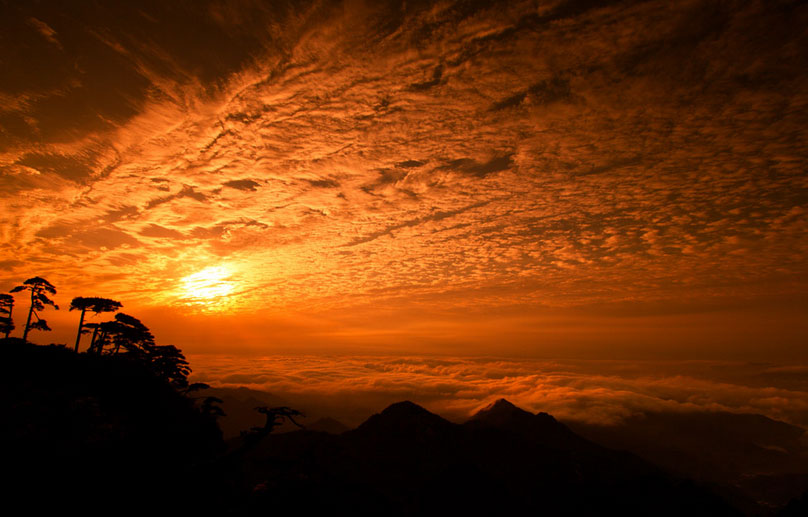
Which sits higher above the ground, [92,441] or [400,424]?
[92,441]

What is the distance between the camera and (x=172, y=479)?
18.1 meters

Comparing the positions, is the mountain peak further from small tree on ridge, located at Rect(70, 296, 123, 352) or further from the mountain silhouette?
small tree on ridge, located at Rect(70, 296, 123, 352)

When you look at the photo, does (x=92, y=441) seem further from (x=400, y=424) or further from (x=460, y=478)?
(x=400, y=424)

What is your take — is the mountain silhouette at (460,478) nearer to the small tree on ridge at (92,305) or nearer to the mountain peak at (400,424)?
the mountain peak at (400,424)

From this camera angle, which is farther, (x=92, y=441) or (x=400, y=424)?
(x=400, y=424)

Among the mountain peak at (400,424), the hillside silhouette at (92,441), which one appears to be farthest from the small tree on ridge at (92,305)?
the mountain peak at (400,424)

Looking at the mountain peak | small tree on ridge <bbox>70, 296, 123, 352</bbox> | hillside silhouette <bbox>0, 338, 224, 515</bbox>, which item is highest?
small tree on ridge <bbox>70, 296, 123, 352</bbox>

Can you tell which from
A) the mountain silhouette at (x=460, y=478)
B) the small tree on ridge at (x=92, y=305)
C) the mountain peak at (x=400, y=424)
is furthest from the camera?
the mountain peak at (x=400, y=424)

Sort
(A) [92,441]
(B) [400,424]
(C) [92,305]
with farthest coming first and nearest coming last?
(B) [400,424] < (C) [92,305] < (A) [92,441]

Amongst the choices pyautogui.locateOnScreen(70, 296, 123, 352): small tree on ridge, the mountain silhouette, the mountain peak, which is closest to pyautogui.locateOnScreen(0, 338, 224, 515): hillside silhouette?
pyautogui.locateOnScreen(70, 296, 123, 352): small tree on ridge

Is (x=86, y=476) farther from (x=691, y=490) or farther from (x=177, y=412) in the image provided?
(x=691, y=490)

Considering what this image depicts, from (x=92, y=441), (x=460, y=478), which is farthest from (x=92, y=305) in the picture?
(x=460, y=478)

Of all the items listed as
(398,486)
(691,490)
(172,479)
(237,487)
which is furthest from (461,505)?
(172,479)

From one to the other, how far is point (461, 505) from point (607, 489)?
8584cm
